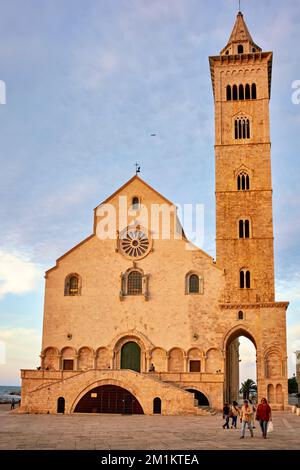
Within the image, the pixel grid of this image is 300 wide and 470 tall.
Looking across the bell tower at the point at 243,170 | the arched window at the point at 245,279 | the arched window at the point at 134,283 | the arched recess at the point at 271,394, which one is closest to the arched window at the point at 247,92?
the bell tower at the point at 243,170

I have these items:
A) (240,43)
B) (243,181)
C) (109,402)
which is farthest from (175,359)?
(240,43)

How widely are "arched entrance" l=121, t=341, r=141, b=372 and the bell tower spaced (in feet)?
24.6

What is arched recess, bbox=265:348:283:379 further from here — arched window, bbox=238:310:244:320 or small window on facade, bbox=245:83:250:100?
small window on facade, bbox=245:83:250:100

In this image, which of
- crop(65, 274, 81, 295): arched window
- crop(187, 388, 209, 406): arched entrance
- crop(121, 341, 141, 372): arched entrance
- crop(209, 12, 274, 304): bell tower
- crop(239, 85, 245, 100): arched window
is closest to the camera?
crop(187, 388, 209, 406): arched entrance

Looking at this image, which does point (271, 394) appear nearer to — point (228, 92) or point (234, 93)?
point (234, 93)

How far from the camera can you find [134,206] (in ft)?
140

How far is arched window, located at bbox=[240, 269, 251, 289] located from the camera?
135 feet

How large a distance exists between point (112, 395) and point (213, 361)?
8.49 m

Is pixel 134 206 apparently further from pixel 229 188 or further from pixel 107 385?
pixel 107 385

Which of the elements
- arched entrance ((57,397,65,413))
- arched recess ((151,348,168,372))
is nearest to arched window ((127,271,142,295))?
arched recess ((151,348,168,372))

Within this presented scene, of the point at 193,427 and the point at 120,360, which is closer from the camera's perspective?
the point at 193,427

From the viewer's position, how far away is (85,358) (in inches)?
1591
